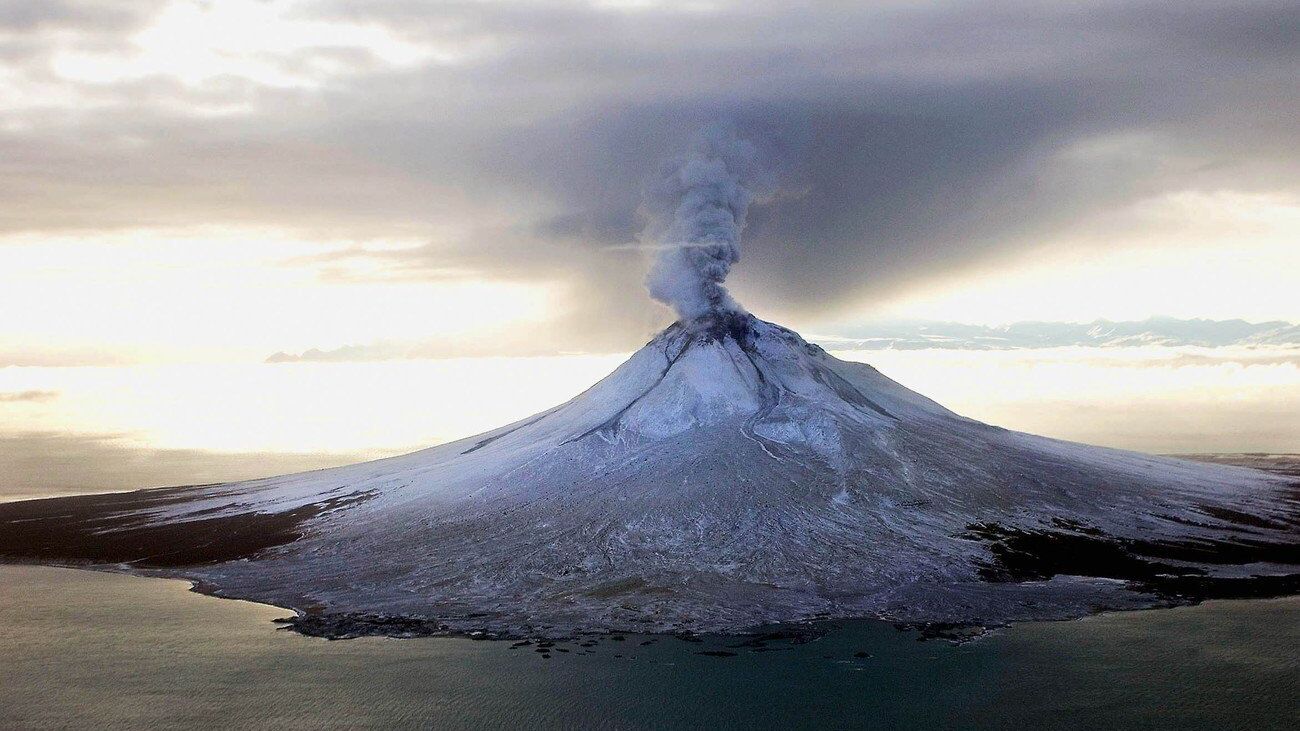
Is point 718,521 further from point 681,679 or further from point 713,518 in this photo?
point 681,679

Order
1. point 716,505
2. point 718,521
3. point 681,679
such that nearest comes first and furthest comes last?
point 681,679
point 718,521
point 716,505

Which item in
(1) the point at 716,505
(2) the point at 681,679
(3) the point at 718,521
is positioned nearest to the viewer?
(2) the point at 681,679

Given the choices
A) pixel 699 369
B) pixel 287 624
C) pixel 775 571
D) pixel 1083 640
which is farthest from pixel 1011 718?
pixel 699 369

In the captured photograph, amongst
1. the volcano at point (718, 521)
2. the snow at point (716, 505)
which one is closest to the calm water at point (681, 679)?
the volcano at point (718, 521)

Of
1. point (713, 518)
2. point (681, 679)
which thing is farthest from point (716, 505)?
point (681, 679)

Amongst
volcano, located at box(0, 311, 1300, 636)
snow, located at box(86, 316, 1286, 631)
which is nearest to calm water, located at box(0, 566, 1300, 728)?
volcano, located at box(0, 311, 1300, 636)

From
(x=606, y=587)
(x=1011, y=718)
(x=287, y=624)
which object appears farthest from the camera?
(x=606, y=587)

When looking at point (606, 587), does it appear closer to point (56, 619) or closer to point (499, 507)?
point (499, 507)
